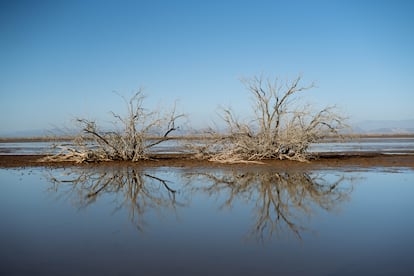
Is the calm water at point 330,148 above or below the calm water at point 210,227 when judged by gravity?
above

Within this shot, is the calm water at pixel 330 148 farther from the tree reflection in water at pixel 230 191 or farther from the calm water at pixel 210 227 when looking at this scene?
the calm water at pixel 210 227

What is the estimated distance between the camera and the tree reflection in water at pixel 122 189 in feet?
30.2

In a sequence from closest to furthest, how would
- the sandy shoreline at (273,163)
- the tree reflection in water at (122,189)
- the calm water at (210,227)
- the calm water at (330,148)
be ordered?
the calm water at (210,227) → the tree reflection in water at (122,189) → the sandy shoreline at (273,163) → the calm water at (330,148)

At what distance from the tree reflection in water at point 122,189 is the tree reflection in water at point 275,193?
1146mm

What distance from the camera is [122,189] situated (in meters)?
11.7

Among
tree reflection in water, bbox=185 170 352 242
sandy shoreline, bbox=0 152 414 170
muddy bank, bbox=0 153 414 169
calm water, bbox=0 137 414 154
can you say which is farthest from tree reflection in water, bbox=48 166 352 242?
calm water, bbox=0 137 414 154

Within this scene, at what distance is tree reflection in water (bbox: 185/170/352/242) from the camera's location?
7446 mm

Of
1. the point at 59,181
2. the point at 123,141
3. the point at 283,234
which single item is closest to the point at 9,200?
the point at 59,181

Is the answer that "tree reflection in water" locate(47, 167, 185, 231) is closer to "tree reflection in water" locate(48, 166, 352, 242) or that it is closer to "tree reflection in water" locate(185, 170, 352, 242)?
"tree reflection in water" locate(48, 166, 352, 242)

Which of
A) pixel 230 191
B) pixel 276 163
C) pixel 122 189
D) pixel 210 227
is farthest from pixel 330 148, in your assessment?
pixel 210 227

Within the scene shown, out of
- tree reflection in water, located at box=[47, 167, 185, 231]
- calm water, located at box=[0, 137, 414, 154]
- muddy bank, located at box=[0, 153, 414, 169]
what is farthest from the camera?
calm water, located at box=[0, 137, 414, 154]

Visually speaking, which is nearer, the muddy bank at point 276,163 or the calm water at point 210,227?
the calm water at point 210,227

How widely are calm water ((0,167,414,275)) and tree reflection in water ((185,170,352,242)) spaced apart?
24 millimetres

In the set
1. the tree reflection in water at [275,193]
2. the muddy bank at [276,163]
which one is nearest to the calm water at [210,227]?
the tree reflection in water at [275,193]
